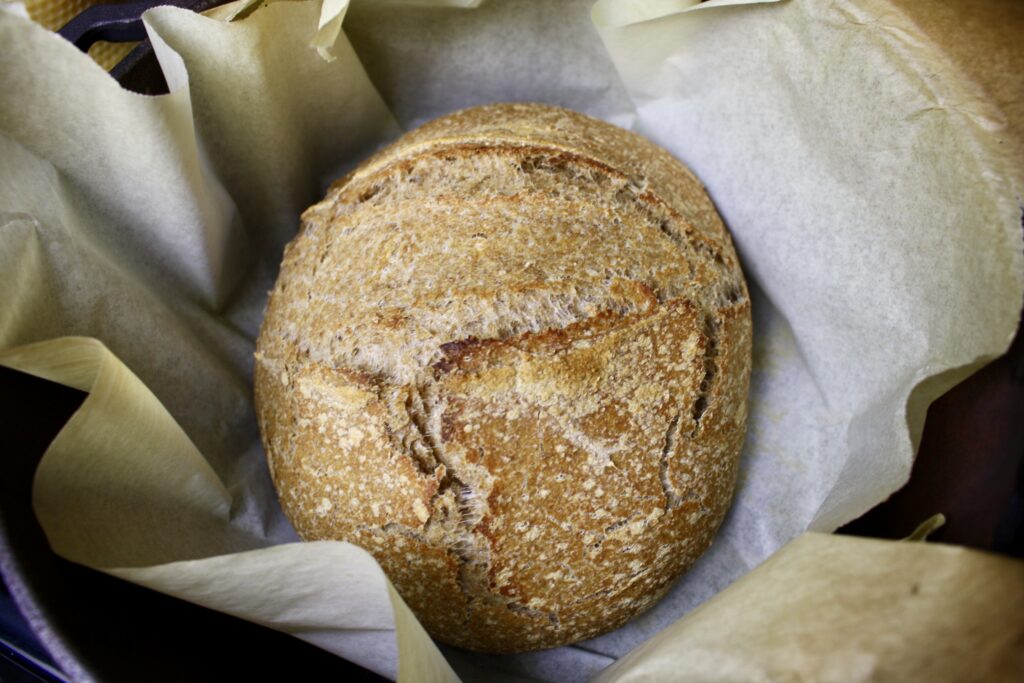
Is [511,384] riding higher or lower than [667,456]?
higher

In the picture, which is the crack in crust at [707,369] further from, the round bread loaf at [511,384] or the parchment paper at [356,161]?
the parchment paper at [356,161]

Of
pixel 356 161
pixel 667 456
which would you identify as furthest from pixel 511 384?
pixel 356 161

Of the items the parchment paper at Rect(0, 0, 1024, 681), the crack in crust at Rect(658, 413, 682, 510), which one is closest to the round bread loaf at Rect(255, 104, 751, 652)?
the crack in crust at Rect(658, 413, 682, 510)

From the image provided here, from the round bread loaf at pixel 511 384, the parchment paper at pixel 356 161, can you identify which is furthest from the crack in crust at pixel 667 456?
the parchment paper at pixel 356 161

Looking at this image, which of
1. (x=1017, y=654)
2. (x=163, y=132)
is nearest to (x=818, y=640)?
(x=1017, y=654)

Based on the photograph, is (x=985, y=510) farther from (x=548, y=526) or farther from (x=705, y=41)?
(x=705, y=41)

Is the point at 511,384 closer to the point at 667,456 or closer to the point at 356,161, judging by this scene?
the point at 667,456

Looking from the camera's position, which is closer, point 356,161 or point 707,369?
point 707,369
